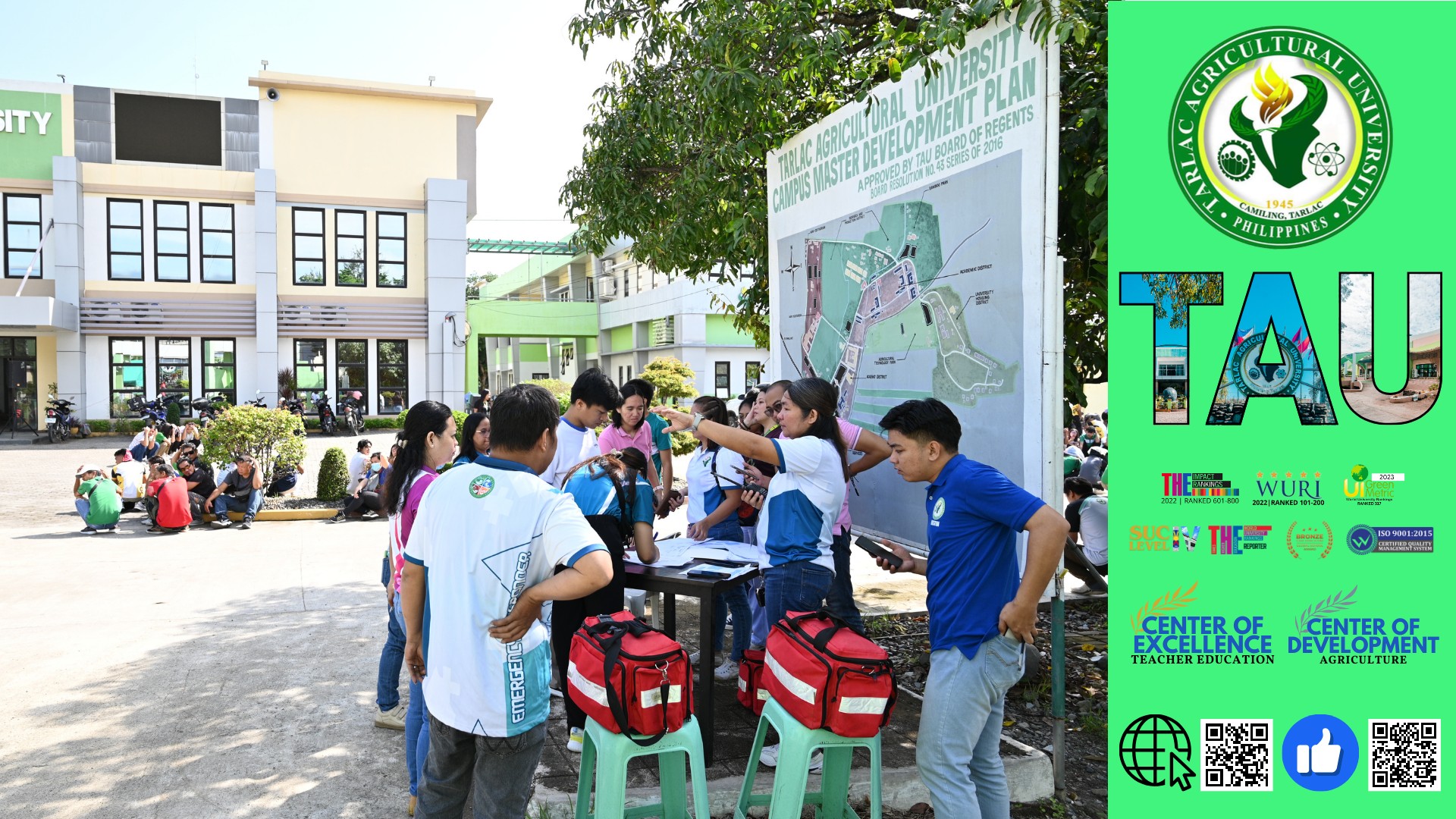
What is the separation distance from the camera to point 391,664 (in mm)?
4512

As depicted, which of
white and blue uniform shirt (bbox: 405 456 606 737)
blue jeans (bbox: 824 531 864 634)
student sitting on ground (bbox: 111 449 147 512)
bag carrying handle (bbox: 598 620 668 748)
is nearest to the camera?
white and blue uniform shirt (bbox: 405 456 606 737)

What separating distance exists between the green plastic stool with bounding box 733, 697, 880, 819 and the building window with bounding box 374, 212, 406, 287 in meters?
26.0

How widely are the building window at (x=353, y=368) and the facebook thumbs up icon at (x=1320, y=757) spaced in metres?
26.7

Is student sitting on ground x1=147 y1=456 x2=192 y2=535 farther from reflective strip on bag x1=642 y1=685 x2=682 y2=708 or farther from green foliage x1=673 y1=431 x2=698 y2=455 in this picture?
reflective strip on bag x1=642 y1=685 x2=682 y2=708

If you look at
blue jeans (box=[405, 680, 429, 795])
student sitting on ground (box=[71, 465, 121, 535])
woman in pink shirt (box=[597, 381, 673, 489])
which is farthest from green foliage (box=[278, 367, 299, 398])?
blue jeans (box=[405, 680, 429, 795])

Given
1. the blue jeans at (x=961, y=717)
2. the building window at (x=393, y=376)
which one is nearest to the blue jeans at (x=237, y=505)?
the blue jeans at (x=961, y=717)

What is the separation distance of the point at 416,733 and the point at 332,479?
11.4 meters

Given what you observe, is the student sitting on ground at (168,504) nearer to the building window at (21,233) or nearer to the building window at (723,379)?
the building window at (21,233)

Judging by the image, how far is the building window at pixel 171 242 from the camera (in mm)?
25469

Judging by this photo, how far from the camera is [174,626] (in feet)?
22.8

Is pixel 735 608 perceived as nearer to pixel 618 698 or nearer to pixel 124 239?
pixel 618 698

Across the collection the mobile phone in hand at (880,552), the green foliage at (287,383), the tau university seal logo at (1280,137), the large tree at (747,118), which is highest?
Answer: the large tree at (747,118)

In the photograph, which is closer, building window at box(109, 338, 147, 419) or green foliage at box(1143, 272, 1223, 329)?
green foliage at box(1143, 272, 1223, 329)

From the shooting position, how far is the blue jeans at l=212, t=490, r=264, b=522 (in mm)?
12398
